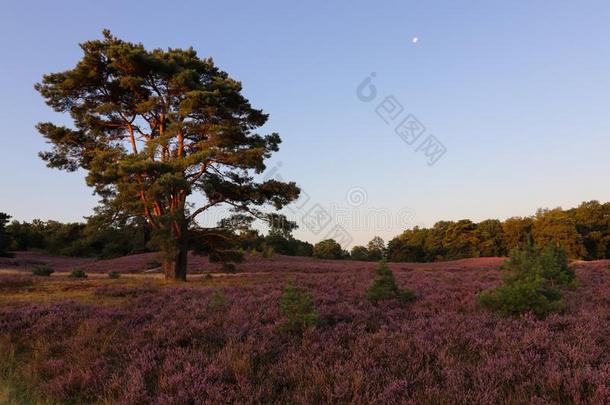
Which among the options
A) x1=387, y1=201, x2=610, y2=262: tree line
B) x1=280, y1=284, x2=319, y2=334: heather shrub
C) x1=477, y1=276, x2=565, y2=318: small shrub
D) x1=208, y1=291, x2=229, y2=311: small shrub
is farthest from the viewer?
x1=387, y1=201, x2=610, y2=262: tree line

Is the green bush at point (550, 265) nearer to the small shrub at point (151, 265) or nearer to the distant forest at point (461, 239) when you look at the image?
the small shrub at point (151, 265)

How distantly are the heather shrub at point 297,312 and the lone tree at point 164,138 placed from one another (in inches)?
370

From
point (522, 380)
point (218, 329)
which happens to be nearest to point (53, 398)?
point (218, 329)

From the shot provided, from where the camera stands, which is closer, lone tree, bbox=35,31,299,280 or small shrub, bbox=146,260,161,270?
lone tree, bbox=35,31,299,280

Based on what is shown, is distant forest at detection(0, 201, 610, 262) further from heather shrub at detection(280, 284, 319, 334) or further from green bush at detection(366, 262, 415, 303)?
heather shrub at detection(280, 284, 319, 334)

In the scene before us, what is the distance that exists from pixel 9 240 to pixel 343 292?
177ft

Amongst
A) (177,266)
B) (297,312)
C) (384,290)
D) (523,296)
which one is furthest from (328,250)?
(297,312)

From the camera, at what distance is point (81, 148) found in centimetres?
1883

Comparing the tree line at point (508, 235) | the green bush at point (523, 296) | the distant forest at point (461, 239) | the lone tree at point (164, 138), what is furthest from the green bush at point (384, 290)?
the tree line at point (508, 235)

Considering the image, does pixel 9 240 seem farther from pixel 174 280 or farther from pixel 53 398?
pixel 53 398

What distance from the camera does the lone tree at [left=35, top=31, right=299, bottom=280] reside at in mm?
16500

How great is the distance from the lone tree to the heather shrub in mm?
9400

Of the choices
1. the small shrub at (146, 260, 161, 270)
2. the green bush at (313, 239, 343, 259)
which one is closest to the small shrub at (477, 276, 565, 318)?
the small shrub at (146, 260, 161, 270)

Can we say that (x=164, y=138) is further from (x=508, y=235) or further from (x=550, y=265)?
(x=508, y=235)
